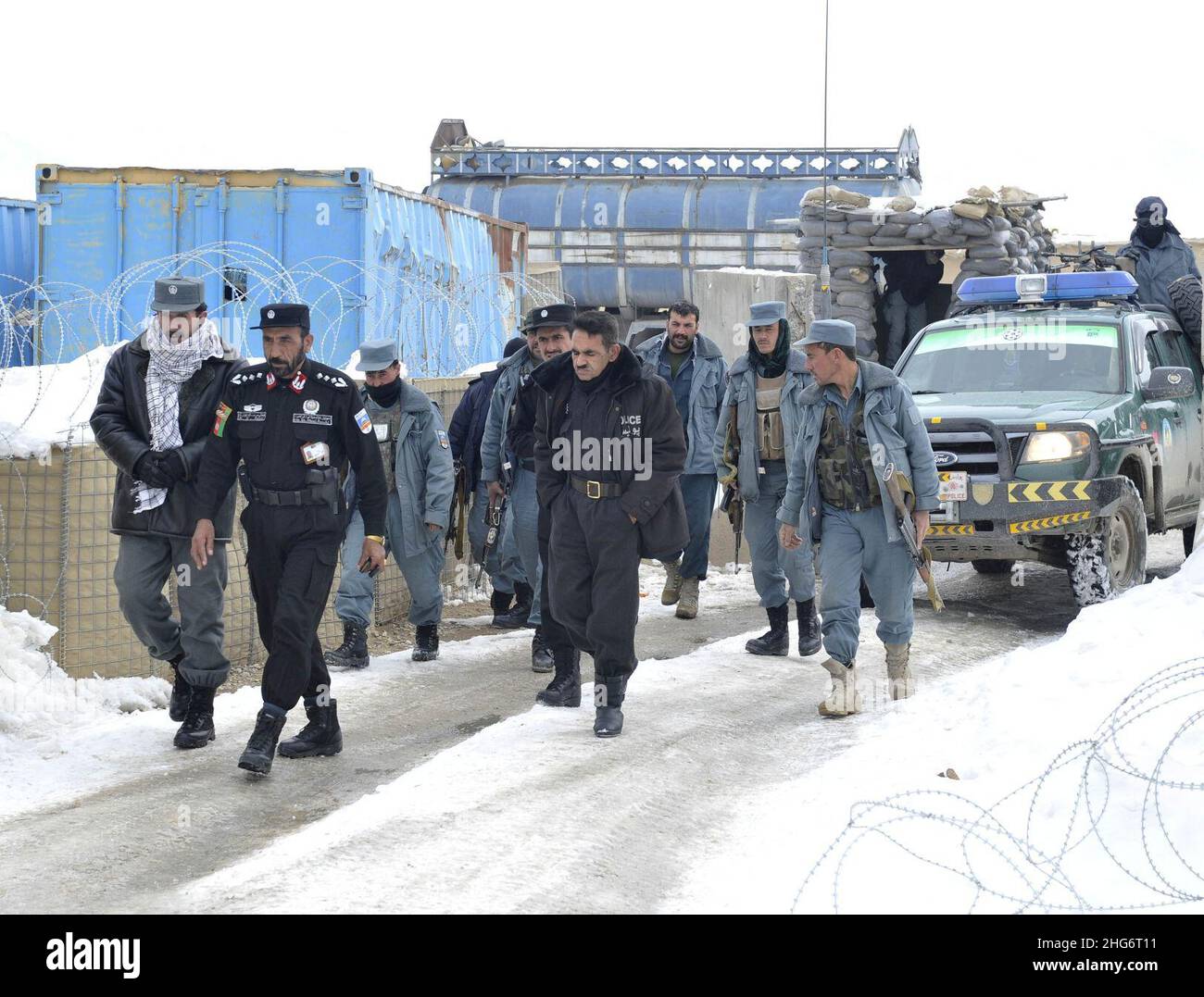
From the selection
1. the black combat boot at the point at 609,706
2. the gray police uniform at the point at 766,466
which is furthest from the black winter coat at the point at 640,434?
the gray police uniform at the point at 766,466

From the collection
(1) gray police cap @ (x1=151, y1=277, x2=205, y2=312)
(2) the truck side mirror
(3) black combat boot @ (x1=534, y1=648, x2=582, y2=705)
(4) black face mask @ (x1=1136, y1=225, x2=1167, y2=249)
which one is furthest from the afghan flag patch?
(4) black face mask @ (x1=1136, y1=225, x2=1167, y2=249)

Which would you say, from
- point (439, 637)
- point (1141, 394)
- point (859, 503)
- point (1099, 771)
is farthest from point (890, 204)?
point (1099, 771)

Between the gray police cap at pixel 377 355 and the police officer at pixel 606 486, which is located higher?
the gray police cap at pixel 377 355

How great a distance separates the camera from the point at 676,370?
9812 mm

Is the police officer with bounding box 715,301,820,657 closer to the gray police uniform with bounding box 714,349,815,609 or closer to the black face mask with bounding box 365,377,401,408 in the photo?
the gray police uniform with bounding box 714,349,815,609

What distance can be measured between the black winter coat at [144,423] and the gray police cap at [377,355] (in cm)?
182

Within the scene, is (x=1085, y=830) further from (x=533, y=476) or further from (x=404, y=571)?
(x=404, y=571)

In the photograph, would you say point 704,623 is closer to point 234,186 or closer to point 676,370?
point 676,370

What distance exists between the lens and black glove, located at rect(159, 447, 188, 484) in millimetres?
6699

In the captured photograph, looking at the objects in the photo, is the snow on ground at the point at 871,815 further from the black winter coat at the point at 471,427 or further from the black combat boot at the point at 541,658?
the black winter coat at the point at 471,427

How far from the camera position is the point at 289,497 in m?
6.44

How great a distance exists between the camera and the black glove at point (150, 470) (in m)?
6.68

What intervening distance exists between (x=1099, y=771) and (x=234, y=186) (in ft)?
45.9

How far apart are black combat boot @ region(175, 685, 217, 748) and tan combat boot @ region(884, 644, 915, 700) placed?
3245 mm
